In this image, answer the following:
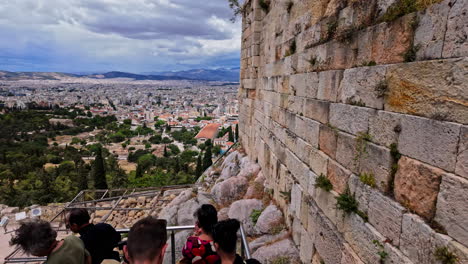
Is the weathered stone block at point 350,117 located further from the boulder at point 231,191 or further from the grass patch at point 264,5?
the grass patch at point 264,5

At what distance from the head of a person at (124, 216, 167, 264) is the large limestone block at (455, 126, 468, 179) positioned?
2107mm

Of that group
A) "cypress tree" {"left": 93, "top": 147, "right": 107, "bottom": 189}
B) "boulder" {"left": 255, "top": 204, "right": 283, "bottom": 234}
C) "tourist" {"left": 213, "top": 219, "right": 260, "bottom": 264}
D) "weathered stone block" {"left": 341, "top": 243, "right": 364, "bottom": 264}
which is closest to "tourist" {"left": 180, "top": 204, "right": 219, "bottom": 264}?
"tourist" {"left": 213, "top": 219, "right": 260, "bottom": 264}

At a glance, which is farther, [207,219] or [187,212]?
[187,212]

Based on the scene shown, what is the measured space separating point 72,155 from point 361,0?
63.1 m

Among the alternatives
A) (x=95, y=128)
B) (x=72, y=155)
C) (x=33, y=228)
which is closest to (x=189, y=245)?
(x=33, y=228)

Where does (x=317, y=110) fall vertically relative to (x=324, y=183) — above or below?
above

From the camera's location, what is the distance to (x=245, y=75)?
34.9 feet

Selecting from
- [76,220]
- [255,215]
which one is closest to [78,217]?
[76,220]

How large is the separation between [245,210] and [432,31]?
5058 mm

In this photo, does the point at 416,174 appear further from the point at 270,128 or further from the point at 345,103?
the point at 270,128

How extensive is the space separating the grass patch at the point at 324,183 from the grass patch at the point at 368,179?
71 centimetres

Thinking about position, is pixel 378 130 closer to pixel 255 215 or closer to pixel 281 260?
pixel 281 260

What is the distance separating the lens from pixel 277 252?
4.78 metres

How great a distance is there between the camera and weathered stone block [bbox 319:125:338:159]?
3.72 meters
